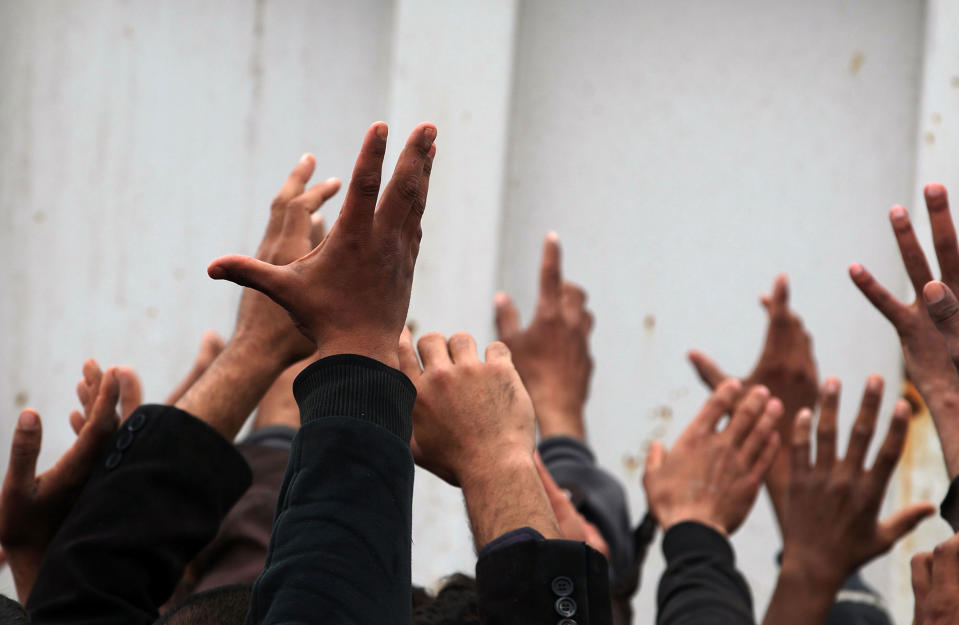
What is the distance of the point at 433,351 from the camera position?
997 mm

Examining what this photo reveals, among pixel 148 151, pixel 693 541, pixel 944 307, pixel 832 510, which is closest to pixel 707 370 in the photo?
pixel 832 510

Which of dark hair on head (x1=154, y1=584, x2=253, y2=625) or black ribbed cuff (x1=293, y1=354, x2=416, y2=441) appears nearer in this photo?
black ribbed cuff (x1=293, y1=354, x2=416, y2=441)

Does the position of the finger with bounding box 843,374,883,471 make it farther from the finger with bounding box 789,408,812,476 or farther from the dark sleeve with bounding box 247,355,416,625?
the dark sleeve with bounding box 247,355,416,625

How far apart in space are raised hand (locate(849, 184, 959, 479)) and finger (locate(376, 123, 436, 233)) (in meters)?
0.55

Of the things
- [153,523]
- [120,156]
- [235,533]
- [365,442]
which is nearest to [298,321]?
[365,442]

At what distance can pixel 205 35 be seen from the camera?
2.07m

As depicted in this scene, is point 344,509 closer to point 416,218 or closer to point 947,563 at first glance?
point 416,218

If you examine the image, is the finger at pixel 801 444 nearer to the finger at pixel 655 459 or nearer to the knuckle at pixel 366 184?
the finger at pixel 655 459

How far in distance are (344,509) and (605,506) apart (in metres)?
0.78

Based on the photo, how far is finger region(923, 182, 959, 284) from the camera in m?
1.13

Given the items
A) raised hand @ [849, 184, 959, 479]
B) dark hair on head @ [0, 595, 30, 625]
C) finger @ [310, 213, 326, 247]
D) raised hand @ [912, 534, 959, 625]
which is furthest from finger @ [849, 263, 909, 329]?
dark hair on head @ [0, 595, 30, 625]

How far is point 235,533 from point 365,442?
0.60m

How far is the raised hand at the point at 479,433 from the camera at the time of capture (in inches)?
36.2

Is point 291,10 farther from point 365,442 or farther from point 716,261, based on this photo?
point 365,442
